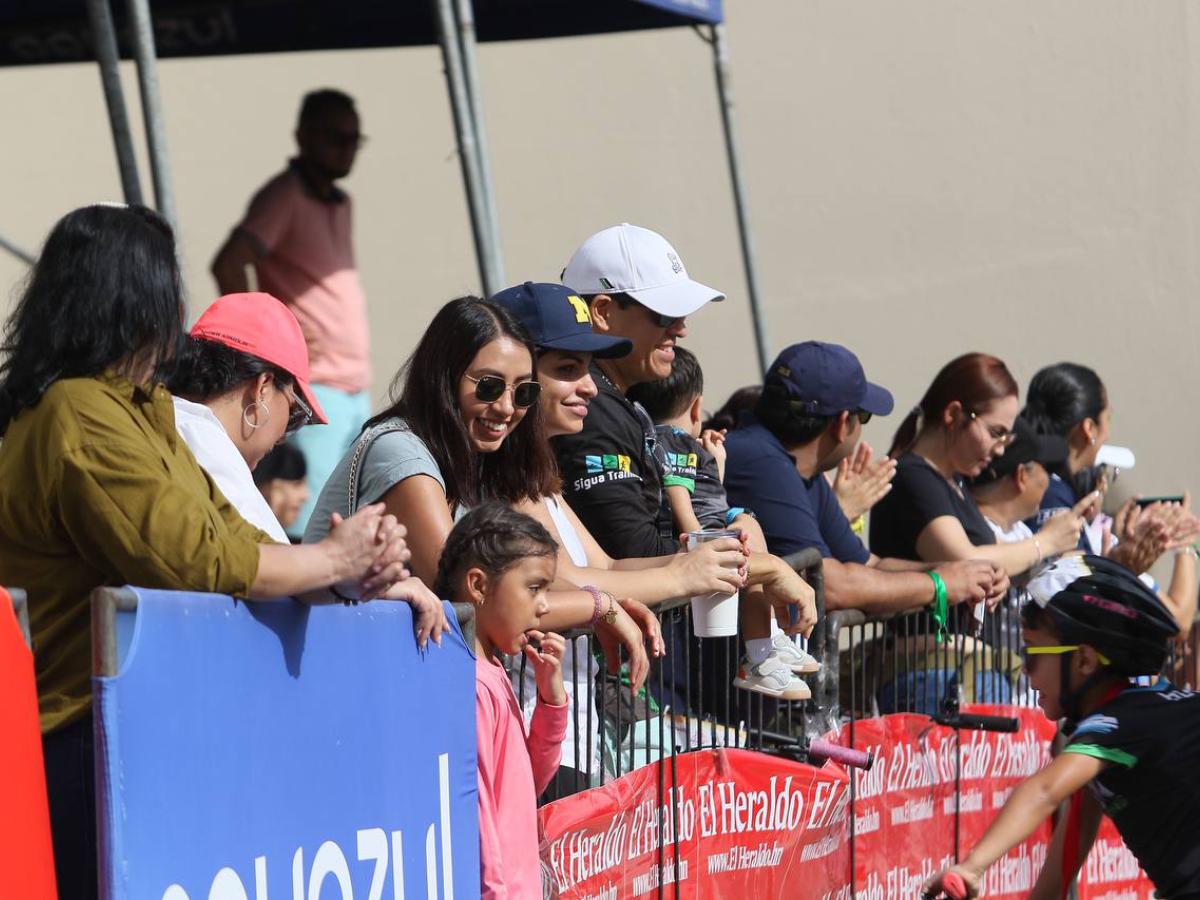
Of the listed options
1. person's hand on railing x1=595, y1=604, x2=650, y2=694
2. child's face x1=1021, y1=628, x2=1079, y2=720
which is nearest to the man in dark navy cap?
child's face x1=1021, y1=628, x2=1079, y2=720

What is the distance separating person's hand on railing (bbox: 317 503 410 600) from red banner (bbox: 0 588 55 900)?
56 centimetres

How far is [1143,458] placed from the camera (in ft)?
40.5

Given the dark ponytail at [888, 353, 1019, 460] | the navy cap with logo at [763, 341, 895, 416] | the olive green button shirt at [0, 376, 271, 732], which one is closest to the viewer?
the olive green button shirt at [0, 376, 271, 732]

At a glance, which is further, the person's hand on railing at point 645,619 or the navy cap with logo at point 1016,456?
the navy cap with logo at point 1016,456

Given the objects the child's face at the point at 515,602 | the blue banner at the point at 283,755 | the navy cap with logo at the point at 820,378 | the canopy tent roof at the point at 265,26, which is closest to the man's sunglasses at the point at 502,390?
the child's face at the point at 515,602

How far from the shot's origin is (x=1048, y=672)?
501 centimetres

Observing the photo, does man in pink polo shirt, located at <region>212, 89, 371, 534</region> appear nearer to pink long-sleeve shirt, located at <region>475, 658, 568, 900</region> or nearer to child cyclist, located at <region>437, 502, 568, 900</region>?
child cyclist, located at <region>437, 502, 568, 900</region>

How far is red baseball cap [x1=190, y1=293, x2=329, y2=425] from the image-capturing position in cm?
364

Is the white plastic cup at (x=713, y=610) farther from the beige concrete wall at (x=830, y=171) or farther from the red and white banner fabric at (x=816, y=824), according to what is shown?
the beige concrete wall at (x=830, y=171)

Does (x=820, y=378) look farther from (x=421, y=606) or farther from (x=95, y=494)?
(x=95, y=494)

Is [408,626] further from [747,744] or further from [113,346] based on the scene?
[747,744]

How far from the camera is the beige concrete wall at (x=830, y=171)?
12.2 metres

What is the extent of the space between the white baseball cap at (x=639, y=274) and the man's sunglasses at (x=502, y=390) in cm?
106

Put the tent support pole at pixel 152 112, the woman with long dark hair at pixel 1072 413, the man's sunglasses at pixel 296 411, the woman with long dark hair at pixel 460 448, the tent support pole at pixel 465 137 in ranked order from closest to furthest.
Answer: the man's sunglasses at pixel 296 411
the woman with long dark hair at pixel 460 448
the tent support pole at pixel 152 112
the tent support pole at pixel 465 137
the woman with long dark hair at pixel 1072 413
